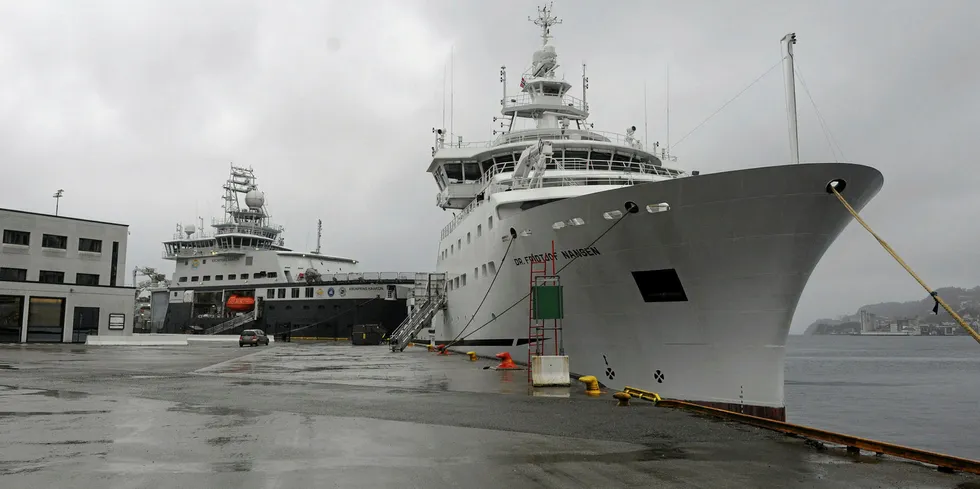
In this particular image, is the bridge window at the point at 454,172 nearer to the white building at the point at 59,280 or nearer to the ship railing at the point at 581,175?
the ship railing at the point at 581,175

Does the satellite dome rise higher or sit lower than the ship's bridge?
higher

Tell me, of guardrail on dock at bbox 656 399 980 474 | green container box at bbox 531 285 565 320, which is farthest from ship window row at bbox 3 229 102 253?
guardrail on dock at bbox 656 399 980 474

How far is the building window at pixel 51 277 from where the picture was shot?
38719 mm

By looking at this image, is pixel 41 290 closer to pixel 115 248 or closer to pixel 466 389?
pixel 115 248

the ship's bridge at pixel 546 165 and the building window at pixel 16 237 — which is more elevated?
the ship's bridge at pixel 546 165

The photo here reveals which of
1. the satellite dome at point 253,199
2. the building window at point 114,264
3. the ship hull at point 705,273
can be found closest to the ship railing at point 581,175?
the ship hull at point 705,273

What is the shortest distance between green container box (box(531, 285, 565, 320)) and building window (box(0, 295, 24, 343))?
117 feet

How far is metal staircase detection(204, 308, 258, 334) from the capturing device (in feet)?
194

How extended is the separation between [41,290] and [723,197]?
129ft

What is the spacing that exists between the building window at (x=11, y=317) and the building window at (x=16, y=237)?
4.19 meters

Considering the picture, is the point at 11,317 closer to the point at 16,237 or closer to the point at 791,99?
the point at 16,237

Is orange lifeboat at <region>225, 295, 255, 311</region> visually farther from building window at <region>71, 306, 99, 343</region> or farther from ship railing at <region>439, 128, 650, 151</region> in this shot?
ship railing at <region>439, 128, 650, 151</region>

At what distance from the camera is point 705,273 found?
1340cm

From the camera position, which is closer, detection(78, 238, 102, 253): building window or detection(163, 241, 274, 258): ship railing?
detection(78, 238, 102, 253): building window
